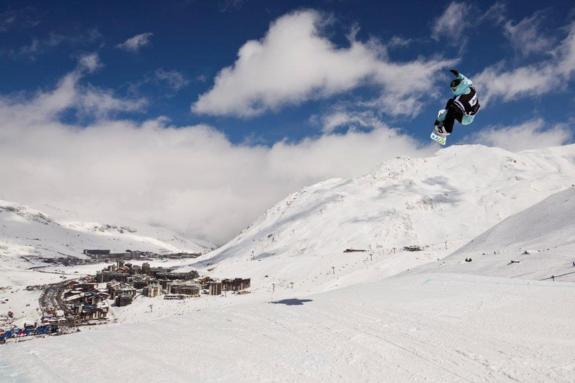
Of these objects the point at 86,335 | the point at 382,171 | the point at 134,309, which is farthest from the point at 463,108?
the point at 382,171

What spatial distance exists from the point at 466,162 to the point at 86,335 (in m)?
129

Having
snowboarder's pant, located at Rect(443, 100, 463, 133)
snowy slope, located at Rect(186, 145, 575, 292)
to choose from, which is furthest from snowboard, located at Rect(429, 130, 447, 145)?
snowy slope, located at Rect(186, 145, 575, 292)

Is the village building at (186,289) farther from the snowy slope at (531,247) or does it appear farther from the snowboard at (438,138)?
the snowboard at (438,138)

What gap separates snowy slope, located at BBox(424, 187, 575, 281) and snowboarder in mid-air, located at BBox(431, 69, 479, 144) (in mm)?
9971

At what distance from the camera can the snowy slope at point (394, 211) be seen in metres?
68.5

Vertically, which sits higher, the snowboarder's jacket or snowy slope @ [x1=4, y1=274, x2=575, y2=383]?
the snowboarder's jacket

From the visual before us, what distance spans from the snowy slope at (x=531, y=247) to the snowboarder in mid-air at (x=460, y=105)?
9.97 meters

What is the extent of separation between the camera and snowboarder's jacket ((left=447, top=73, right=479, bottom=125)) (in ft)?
40.2

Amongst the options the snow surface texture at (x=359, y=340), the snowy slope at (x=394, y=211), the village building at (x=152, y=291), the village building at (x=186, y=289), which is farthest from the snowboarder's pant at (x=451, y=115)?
the village building at (x=152, y=291)

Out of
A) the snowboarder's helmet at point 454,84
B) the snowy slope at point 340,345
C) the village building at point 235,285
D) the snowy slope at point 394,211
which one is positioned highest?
the snowy slope at point 394,211

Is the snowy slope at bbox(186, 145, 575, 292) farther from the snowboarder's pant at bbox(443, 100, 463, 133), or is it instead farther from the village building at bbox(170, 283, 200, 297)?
the snowboarder's pant at bbox(443, 100, 463, 133)

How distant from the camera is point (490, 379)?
23.0ft

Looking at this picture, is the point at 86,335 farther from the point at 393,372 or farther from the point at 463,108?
the point at 463,108

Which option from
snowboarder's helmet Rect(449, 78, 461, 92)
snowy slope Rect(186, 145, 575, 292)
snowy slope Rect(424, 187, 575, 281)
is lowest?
snowy slope Rect(424, 187, 575, 281)
